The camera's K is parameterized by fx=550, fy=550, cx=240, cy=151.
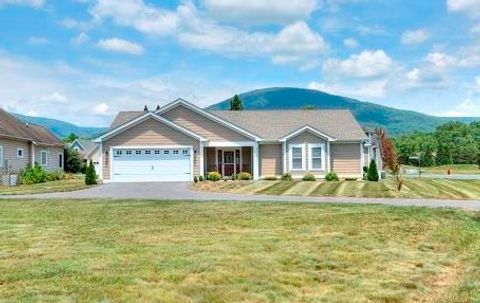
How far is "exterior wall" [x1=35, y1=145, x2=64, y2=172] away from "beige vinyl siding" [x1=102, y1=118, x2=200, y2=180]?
10.1m

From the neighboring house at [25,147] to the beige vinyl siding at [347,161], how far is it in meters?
20.6

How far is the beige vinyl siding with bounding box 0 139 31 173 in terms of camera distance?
113 feet

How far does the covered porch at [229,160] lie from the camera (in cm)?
3659

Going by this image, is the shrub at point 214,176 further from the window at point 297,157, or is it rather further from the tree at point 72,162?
the tree at point 72,162

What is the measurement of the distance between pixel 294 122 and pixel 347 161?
5.05 m

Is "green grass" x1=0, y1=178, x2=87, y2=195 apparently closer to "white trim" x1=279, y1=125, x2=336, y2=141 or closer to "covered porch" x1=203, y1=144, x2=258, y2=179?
"covered porch" x1=203, y1=144, x2=258, y2=179

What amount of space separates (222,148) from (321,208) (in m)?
20.1

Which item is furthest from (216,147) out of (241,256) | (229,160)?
(241,256)

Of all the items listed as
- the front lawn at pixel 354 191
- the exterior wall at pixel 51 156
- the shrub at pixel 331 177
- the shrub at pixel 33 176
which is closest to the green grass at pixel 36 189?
the shrub at pixel 33 176

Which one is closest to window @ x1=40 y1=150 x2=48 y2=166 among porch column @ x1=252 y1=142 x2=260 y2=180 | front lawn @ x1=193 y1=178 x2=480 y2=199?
porch column @ x1=252 y1=142 x2=260 y2=180

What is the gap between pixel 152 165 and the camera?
34062 mm

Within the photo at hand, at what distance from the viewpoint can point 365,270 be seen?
8.56m

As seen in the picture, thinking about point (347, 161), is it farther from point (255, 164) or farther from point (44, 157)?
point (44, 157)

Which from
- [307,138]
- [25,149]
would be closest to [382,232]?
[307,138]
